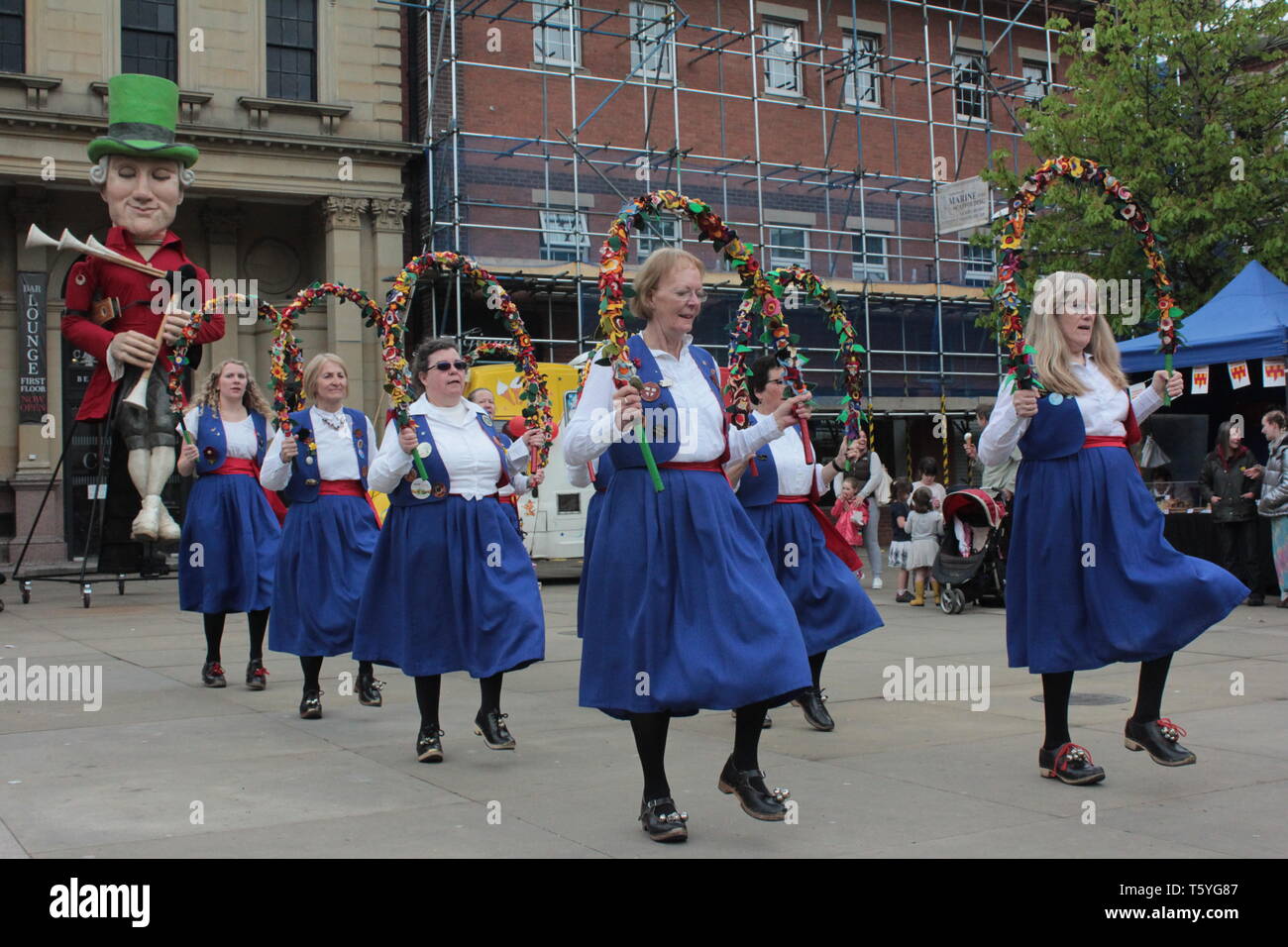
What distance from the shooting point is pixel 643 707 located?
4.61 metres

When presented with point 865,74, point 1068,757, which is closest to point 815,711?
point 1068,757

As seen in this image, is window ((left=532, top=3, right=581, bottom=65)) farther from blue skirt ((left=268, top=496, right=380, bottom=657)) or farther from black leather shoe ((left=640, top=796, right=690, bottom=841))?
black leather shoe ((left=640, top=796, right=690, bottom=841))

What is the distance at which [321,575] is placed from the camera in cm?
771

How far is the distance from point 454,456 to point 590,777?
173 centimetres

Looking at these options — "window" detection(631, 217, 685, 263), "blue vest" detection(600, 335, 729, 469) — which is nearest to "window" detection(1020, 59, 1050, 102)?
"window" detection(631, 217, 685, 263)

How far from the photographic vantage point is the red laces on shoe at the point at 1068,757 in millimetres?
5414

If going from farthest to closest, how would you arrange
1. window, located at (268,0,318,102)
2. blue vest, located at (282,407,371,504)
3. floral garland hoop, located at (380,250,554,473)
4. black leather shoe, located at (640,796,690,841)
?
window, located at (268,0,318,102), blue vest, located at (282,407,371,504), floral garland hoop, located at (380,250,554,473), black leather shoe, located at (640,796,690,841)

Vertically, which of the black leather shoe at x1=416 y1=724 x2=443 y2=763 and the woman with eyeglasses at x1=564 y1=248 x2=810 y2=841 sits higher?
the woman with eyeglasses at x1=564 y1=248 x2=810 y2=841

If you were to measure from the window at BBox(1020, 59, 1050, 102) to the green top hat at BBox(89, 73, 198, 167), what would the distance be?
23633 mm

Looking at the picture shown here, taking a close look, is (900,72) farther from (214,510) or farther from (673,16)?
(214,510)

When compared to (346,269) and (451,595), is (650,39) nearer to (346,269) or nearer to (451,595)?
→ (346,269)

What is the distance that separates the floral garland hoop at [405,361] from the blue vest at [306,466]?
83 cm

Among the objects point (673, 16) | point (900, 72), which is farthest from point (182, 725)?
point (900, 72)

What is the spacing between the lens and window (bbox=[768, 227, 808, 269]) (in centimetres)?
2602
